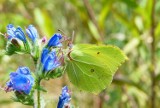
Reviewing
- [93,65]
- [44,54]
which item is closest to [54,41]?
[44,54]

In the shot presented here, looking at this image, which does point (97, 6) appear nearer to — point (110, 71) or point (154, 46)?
point (154, 46)

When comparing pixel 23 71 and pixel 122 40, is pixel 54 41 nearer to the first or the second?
pixel 23 71

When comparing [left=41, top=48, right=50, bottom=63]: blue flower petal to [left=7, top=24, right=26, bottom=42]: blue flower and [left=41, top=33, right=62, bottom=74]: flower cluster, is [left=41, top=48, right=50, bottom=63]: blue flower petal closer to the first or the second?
[left=41, top=33, right=62, bottom=74]: flower cluster

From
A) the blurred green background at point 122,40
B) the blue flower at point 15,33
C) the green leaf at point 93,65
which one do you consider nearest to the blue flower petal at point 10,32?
the blue flower at point 15,33

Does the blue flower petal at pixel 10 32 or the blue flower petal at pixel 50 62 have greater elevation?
the blue flower petal at pixel 10 32

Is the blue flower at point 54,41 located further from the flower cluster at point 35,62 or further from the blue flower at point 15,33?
the blue flower at point 15,33

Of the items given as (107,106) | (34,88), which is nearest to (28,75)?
(34,88)
